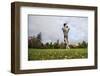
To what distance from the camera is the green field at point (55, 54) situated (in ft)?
5.50

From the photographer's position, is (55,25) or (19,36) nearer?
(19,36)

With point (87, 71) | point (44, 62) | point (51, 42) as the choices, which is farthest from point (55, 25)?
point (87, 71)

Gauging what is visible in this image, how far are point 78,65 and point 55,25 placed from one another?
1.20 feet

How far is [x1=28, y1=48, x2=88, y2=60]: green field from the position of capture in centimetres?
168

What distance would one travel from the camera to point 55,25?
68.8 inches

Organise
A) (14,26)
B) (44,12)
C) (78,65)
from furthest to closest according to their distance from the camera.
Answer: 1. (78,65)
2. (44,12)
3. (14,26)

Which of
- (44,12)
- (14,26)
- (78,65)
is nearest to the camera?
(14,26)

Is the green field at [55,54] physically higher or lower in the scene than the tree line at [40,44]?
lower

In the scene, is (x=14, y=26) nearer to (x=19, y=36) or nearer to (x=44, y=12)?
(x=19, y=36)

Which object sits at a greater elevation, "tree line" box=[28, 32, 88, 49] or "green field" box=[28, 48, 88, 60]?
"tree line" box=[28, 32, 88, 49]

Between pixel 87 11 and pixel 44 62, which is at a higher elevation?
pixel 87 11

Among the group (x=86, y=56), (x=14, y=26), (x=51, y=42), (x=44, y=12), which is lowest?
(x=86, y=56)

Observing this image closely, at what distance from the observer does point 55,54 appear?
1.74 meters

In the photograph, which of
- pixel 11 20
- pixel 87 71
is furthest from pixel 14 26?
pixel 87 71
